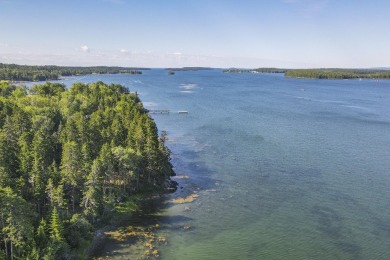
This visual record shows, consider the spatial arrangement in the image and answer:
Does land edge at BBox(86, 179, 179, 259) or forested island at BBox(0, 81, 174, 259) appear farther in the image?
land edge at BBox(86, 179, 179, 259)

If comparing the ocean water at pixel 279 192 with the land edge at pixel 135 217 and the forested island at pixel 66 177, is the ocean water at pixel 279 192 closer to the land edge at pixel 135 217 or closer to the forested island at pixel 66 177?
the land edge at pixel 135 217

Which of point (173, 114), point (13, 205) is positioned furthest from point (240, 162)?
point (173, 114)

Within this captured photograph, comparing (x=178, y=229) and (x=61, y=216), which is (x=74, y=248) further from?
(x=178, y=229)

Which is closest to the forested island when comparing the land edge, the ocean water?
the land edge

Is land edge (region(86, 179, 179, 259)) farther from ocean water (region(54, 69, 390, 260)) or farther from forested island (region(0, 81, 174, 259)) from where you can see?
ocean water (region(54, 69, 390, 260))

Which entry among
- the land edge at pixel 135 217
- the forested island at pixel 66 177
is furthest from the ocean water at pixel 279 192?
the forested island at pixel 66 177

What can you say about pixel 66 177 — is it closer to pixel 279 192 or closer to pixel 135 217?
pixel 135 217

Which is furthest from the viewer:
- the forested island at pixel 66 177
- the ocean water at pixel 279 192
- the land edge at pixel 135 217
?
the ocean water at pixel 279 192

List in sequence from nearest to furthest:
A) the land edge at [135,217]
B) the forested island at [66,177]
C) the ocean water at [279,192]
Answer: the forested island at [66,177]
the land edge at [135,217]
the ocean water at [279,192]
